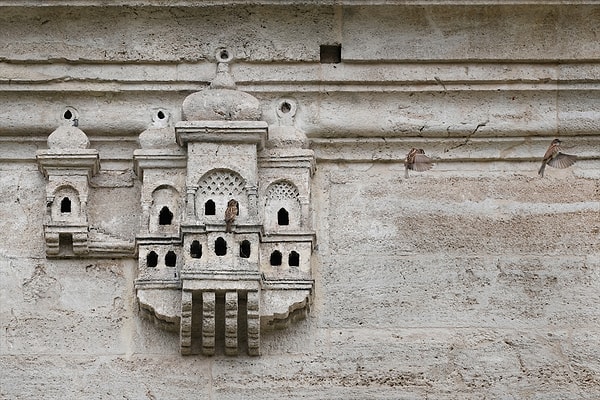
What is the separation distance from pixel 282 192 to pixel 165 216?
402mm

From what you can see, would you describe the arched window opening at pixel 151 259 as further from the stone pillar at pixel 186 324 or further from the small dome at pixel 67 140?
the small dome at pixel 67 140

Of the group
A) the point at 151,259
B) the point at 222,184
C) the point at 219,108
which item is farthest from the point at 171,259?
the point at 219,108

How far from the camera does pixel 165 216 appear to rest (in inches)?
274

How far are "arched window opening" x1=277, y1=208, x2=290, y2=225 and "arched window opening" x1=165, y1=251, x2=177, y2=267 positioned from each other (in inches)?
14.7

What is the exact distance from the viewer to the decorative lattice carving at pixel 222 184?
6910mm

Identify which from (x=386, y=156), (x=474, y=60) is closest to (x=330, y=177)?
(x=386, y=156)

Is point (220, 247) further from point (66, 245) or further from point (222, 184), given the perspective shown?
point (66, 245)

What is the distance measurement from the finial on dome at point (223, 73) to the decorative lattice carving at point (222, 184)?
32 centimetres

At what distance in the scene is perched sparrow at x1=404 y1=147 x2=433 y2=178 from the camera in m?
7.05

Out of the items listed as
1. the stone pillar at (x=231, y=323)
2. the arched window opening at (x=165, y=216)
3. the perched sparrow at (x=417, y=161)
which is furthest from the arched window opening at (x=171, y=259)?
the perched sparrow at (x=417, y=161)

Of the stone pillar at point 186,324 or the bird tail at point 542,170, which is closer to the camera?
the stone pillar at point 186,324

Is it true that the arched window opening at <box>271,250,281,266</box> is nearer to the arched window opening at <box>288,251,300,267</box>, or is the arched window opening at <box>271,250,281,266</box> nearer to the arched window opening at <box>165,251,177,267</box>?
the arched window opening at <box>288,251,300,267</box>

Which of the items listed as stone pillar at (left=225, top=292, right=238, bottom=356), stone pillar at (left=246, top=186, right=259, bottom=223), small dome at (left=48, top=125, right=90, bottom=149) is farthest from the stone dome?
stone pillar at (left=225, top=292, right=238, bottom=356)

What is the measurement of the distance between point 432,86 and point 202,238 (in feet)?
3.27
